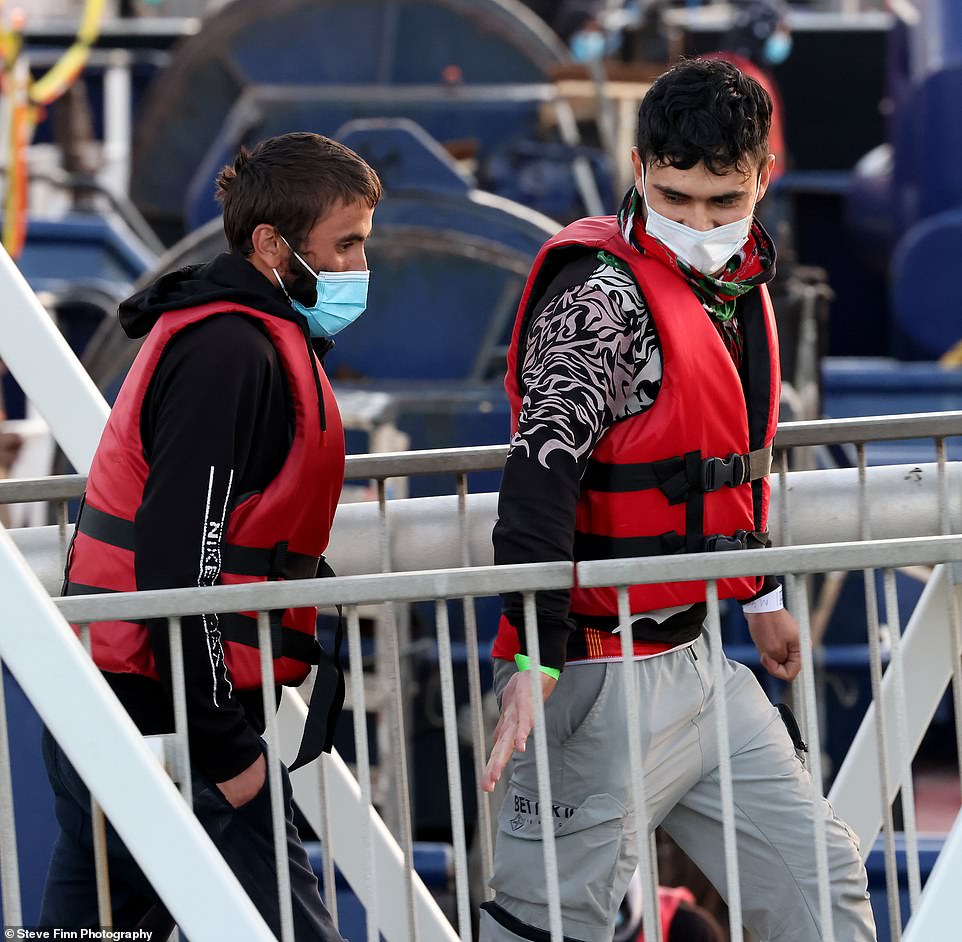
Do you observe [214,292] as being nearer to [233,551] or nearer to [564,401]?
[233,551]

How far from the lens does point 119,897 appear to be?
2609 millimetres

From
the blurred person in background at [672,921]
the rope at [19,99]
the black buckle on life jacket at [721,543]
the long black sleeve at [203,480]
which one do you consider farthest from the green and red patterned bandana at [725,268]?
the rope at [19,99]

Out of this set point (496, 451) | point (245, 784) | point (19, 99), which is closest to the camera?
point (245, 784)

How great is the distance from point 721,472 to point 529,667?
452mm

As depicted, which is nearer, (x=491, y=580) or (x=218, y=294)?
(x=491, y=580)

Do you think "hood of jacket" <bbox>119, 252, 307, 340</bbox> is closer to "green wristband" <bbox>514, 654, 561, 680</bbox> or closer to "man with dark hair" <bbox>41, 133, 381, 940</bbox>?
"man with dark hair" <bbox>41, 133, 381, 940</bbox>

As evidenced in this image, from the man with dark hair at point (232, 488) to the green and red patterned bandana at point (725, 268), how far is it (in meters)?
0.42

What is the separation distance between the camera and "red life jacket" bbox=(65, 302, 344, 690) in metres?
2.43

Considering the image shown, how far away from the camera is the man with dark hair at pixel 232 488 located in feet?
7.67

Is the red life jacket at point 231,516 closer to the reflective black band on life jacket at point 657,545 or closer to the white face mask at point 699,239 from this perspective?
the reflective black band on life jacket at point 657,545

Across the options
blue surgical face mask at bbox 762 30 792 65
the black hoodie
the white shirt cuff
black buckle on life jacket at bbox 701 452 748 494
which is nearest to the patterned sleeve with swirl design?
black buckle on life jacket at bbox 701 452 748 494

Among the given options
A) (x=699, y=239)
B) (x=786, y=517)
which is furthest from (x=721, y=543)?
(x=786, y=517)

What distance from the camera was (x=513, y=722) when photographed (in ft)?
7.62

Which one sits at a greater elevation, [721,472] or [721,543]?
[721,472]
